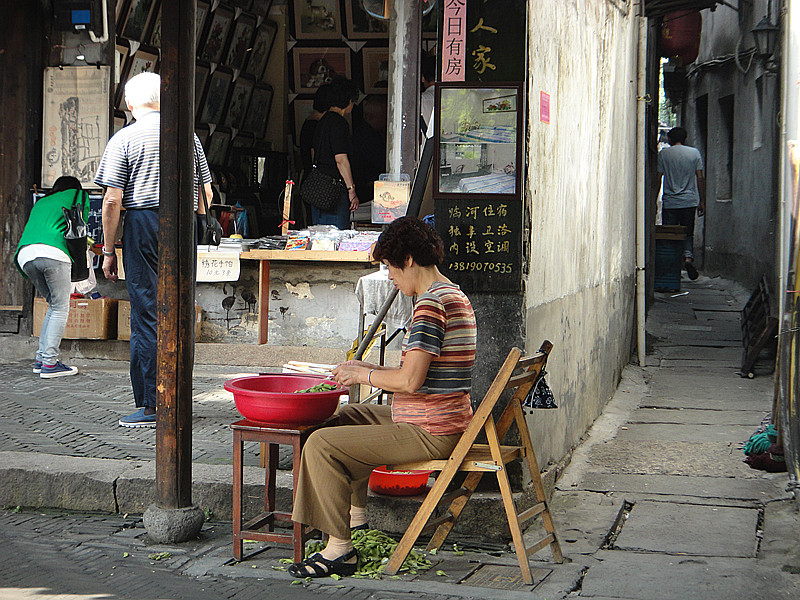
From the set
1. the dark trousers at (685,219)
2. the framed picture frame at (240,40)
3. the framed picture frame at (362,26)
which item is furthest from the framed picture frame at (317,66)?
the dark trousers at (685,219)

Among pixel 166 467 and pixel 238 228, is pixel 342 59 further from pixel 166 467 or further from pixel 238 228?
pixel 166 467

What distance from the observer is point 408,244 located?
4098 mm

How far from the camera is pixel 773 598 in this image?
12.5 ft

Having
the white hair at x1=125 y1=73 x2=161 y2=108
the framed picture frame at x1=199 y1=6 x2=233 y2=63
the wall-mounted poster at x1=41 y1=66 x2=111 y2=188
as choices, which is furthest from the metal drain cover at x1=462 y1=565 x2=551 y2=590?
the framed picture frame at x1=199 y1=6 x2=233 y2=63

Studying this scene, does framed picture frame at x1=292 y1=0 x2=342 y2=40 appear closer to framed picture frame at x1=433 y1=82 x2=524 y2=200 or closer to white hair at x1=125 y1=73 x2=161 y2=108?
white hair at x1=125 y1=73 x2=161 y2=108

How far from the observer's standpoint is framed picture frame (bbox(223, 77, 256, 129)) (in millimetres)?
11086

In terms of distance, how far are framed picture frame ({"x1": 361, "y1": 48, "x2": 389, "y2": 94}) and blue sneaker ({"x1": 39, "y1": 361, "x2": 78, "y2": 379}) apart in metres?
5.40

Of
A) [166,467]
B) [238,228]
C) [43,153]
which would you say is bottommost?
[166,467]

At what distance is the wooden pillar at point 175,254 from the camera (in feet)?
14.1

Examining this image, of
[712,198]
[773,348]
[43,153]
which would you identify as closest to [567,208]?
[773,348]

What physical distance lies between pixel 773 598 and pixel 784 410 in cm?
172

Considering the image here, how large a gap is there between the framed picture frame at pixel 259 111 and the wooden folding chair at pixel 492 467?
795cm

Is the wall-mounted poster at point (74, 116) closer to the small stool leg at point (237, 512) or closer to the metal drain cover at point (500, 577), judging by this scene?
the small stool leg at point (237, 512)

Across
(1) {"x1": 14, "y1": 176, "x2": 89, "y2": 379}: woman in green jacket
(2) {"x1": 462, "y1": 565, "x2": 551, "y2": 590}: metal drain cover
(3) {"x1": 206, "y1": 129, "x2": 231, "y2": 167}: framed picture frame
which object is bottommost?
(2) {"x1": 462, "y1": 565, "x2": 551, "y2": 590}: metal drain cover
